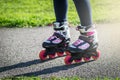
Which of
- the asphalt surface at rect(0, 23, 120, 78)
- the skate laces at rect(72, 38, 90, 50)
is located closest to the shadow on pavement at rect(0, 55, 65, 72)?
the asphalt surface at rect(0, 23, 120, 78)

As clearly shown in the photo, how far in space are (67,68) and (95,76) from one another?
390mm

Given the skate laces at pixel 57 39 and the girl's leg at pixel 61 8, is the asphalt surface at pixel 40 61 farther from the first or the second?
the girl's leg at pixel 61 8

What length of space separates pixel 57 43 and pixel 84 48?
0.36m

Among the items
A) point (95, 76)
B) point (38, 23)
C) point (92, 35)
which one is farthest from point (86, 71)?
point (38, 23)

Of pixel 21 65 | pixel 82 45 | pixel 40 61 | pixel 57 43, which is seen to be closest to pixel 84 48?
pixel 82 45

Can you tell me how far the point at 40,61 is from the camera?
4.05 metres

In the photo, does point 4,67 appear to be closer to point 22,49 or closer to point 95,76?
point 22,49

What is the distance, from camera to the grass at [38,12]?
248 inches

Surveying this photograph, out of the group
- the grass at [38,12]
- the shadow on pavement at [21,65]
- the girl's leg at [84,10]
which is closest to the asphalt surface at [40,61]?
the shadow on pavement at [21,65]

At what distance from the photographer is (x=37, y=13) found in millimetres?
7344

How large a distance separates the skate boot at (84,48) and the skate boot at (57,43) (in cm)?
21

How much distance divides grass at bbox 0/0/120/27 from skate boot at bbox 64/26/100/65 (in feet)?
7.36

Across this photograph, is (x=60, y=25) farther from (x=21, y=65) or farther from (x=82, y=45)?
→ (x=21, y=65)

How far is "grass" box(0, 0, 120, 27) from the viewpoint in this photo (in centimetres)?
630
